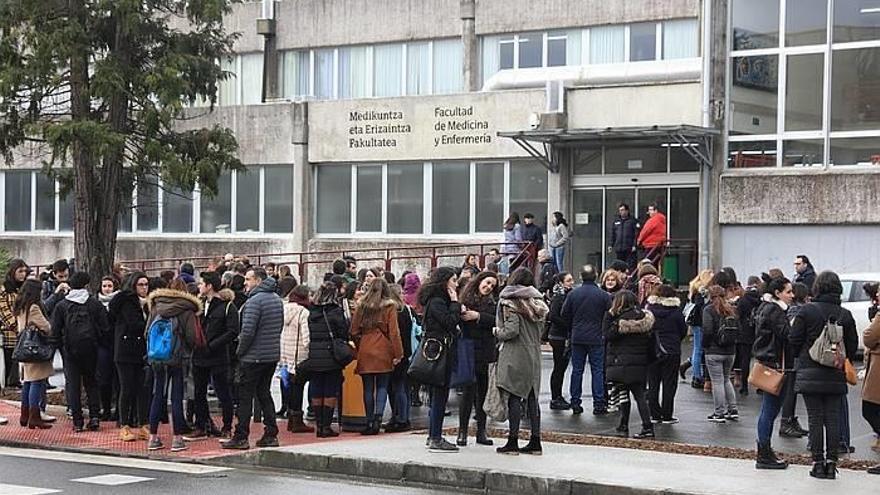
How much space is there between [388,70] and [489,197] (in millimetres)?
5812

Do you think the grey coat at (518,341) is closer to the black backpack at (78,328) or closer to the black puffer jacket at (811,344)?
the black puffer jacket at (811,344)

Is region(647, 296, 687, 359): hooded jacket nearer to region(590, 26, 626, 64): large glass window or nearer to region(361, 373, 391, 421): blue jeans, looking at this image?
region(361, 373, 391, 421): blue jeans

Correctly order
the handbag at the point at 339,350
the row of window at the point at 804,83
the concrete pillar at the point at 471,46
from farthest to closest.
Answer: the concrete pillar at the point at 471,46
the row of window at the point at 804,83
the handbag at the point at 339,350

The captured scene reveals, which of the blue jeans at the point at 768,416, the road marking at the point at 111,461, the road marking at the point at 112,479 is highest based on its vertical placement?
Answer: the blue jeans at the point at 768,416

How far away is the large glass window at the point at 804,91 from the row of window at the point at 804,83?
0.02m

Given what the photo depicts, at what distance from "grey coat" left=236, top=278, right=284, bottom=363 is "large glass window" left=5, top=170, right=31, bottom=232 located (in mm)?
29594

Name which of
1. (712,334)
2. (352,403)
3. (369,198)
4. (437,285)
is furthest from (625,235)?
(437,285)

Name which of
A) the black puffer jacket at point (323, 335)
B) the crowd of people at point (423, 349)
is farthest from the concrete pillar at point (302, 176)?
the black puffer jacket at point (323, 335)

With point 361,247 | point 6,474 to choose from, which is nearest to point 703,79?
point 361,247

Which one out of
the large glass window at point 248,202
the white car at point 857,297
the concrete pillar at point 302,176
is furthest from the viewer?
the large glass window at point 248,202

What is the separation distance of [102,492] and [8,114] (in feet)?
31.6

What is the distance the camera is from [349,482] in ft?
42.4

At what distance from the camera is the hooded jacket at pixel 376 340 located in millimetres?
15023

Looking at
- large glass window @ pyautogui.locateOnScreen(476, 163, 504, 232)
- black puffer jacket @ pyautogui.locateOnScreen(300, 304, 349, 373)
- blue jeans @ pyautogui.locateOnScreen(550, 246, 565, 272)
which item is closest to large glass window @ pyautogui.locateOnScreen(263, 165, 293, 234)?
large glass window @ pyautogui.locateOnScreen(476, 163, 504, 232)
